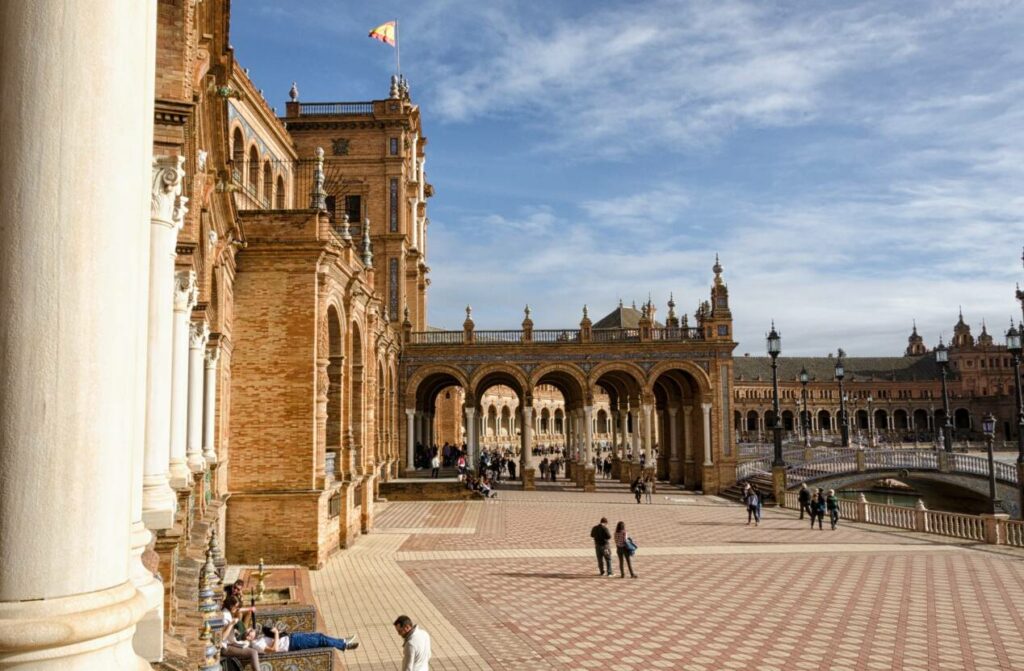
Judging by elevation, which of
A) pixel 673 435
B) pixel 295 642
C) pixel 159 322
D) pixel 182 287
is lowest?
pixel 295 642

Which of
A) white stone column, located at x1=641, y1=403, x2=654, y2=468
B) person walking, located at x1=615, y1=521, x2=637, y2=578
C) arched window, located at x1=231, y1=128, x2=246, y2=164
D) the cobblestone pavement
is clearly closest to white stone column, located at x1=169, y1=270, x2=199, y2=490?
the cobblestone pavement

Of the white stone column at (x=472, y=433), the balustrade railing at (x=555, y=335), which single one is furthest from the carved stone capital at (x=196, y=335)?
the balustrade railing at (x=555, y=335)

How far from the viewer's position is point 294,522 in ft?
57.4

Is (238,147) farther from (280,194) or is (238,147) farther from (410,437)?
A: (410,437)

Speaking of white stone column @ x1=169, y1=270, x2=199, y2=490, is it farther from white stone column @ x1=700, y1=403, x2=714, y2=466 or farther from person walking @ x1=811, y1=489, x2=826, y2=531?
white stone column @ x1=700, y1=403, x2=714, y2=466

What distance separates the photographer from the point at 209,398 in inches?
572

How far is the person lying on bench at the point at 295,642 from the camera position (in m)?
8.35

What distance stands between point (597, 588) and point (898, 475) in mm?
28925

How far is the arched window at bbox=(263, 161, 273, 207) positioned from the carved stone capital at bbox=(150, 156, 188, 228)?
2819cm

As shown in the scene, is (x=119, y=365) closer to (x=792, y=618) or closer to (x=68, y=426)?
(x=68, y=426)

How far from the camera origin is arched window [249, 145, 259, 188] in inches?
1247

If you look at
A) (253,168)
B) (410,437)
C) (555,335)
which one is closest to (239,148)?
(253,168)

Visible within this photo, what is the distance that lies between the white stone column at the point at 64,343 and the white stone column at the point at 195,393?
970 centimetres

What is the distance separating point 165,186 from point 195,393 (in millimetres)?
6262
